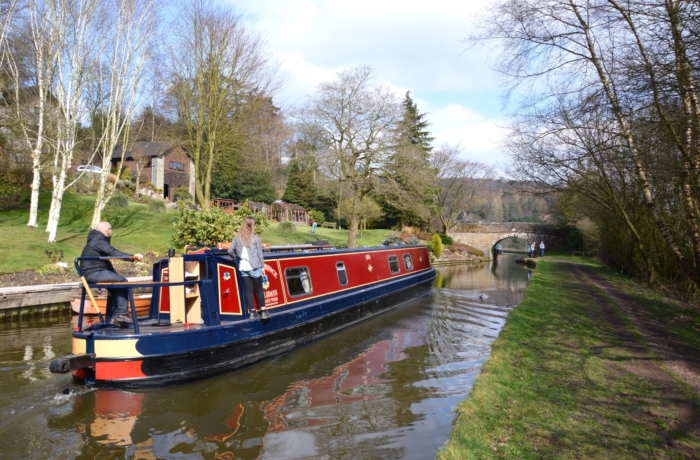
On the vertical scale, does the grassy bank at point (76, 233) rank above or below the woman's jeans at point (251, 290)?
above

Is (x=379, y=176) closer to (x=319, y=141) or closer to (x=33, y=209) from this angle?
(x=319, y=141)

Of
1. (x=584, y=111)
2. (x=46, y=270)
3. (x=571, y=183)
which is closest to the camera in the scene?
(x=584, y=111)

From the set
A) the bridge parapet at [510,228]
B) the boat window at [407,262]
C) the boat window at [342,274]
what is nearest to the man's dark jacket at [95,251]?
the boat window at [342,274]

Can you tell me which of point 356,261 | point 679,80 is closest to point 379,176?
point 356,261

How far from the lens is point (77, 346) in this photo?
568cm

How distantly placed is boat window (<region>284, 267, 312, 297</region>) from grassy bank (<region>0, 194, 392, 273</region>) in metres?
7.99

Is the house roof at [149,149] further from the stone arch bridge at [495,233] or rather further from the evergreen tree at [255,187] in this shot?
the stone arch bridge at [495,233]

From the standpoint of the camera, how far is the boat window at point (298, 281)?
8453 millimetres

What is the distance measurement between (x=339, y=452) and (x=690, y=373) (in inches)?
181

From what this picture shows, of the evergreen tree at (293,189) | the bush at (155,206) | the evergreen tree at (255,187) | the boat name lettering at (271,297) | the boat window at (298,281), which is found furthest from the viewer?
the evergreen tree at (293,189)

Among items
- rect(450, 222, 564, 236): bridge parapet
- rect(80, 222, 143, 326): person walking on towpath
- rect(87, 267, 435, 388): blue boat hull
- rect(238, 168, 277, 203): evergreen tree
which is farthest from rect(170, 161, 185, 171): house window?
rect(80, 222, 143, 326): person walking on towpath

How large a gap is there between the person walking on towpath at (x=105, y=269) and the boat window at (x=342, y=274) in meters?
4.81

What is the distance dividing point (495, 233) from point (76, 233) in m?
33.8

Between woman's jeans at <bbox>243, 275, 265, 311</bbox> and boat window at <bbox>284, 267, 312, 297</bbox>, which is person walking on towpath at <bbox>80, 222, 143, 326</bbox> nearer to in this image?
woman's jeans at <bbox>243, 275, 265, 311</bbox>
